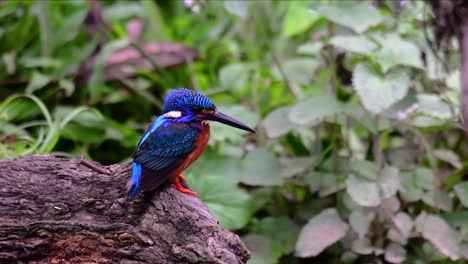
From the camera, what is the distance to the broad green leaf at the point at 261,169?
431cm

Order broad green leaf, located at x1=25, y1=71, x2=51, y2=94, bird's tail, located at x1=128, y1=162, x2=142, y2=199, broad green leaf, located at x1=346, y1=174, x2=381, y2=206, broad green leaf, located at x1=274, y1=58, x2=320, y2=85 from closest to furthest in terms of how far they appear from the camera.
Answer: bird's tail, located at x1=128, y1=162, x2=142, y2=199
broad green leaf, located at x1=346, y1=174, x2=381, y2=206
broad green leaf, located at x1=274, y1=58, x2=320, y2=85
broad green leaf, located at x1=25, y1=71, x2=51, y2=94

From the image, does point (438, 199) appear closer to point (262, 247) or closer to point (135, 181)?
point (262, 247)

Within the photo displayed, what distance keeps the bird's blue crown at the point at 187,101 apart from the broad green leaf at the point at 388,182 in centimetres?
117

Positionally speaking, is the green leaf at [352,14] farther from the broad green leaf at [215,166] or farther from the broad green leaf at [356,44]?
the broad green leaf at [215,166]

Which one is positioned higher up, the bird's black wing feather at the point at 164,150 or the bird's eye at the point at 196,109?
the bird's eye at the point at 196,109

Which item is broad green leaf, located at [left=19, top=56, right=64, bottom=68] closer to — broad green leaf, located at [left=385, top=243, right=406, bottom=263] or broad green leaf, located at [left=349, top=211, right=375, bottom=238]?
broad green leaf, located at [left=349, top=211, right=375, bottom=238]

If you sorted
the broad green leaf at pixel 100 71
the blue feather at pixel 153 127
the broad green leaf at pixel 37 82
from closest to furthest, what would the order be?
the blue feather at pixel 153 127 → the broad green leaf at pixel 37 82 → the broad green leaf at pixel 100 71

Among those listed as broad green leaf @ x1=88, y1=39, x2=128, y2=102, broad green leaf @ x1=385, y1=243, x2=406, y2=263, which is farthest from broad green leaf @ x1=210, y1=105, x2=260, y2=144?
broad green leaf @ x1=88, y1=39, x2=128, y2=102

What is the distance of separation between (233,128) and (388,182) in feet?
3.15

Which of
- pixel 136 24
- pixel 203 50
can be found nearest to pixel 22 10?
pixel 136 24

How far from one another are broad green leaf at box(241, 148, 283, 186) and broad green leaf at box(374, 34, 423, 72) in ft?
2.85

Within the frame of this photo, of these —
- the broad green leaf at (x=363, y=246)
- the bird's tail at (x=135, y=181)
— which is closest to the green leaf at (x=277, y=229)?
the broad green leaf at (x=363, y=246)

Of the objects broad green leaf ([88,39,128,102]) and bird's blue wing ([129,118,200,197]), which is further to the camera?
broad green leaf ([88,39,128,102])

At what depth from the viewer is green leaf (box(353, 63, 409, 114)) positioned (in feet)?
12.7
